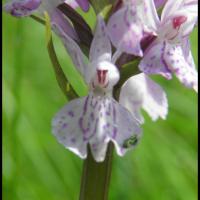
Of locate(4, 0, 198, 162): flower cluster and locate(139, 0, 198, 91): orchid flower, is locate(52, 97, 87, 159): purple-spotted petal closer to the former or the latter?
locate(4, 0, 198, 162): flower cluster

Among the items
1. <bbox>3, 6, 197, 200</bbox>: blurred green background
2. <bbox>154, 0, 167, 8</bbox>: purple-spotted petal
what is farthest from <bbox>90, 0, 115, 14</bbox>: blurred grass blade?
<bbox>3, 6, 197, 200</bbox>: blurred green background

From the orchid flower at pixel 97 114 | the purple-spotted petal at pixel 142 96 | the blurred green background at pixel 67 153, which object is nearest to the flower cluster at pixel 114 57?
the orchid flower at pixel 97 114

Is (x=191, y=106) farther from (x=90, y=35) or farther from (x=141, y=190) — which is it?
(x=90, y=35)

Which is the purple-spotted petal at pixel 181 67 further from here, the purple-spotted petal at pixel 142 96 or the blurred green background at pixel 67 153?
the blurred green background at pixel 67 153

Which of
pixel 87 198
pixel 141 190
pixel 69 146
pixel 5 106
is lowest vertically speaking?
pixel 141 190

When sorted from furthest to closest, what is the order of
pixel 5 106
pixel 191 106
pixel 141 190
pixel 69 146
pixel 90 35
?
pixel 191 106
pixel 5 106
pixel 141 190
pixel 90 35
pixel 69 146

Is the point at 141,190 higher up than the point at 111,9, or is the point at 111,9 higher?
the point at 111,9

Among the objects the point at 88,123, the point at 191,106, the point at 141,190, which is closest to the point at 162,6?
the point at 88,123
